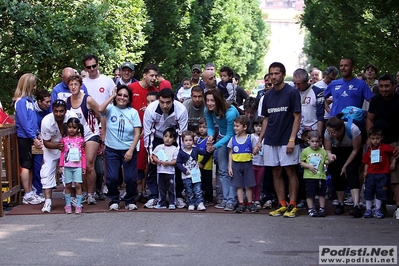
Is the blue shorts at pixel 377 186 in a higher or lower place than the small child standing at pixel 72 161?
lower

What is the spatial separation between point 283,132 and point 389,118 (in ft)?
4.98

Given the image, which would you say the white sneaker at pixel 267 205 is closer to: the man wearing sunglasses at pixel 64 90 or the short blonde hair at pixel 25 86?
the man wearing sunglasses at pixel 64 90

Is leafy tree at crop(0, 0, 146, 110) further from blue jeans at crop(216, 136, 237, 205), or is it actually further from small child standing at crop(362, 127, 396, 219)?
small child standing at crop(362, 127, 396, 219)

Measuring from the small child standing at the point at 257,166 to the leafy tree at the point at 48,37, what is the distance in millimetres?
6933

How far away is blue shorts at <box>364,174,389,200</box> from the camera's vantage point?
11.8 meters

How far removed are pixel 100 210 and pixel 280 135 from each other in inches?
114

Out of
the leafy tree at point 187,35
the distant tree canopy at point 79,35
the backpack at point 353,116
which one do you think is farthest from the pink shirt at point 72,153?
the leafy tree at point 187,35

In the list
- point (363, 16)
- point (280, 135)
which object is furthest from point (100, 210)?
point (363, 16)

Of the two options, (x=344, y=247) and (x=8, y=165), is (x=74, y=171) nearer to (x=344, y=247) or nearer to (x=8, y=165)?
(x=8, y=165)

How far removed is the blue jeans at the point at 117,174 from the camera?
12.6m

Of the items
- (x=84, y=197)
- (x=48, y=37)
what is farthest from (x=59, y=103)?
(x=48, y=37)

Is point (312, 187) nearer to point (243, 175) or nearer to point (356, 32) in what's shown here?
point (243, 175)

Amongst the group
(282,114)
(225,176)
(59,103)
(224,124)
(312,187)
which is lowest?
(312,187)

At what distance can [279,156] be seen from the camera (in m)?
12.0
